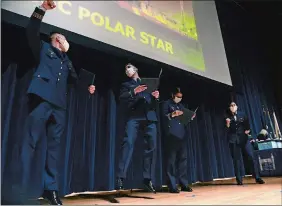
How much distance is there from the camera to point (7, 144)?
185 cm

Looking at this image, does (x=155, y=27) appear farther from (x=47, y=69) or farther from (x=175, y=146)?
(x=47, y=69)

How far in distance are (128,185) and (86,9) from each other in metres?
1.73

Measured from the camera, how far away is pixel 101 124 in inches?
99.4

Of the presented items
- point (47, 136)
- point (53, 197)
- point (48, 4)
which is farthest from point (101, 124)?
point (48, 4)

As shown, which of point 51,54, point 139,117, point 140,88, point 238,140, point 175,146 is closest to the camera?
point 51,54

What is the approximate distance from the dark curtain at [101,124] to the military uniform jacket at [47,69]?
0.20m

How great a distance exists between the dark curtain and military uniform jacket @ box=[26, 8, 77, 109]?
0.66ft

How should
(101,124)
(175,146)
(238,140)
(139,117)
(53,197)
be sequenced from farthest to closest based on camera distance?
(238,140) < (101,124) < (175,146) < (139,117) < (53,197)

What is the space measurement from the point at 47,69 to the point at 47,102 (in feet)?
0.74

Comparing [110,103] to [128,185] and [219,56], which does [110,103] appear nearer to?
[128,185]

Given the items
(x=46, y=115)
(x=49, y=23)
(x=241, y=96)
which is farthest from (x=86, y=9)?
(x=241, y=96)

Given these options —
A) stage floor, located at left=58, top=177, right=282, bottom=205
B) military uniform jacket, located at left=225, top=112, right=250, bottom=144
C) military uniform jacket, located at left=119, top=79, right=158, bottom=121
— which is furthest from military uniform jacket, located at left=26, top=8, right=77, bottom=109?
military uniform jacket, located at left=225, top=112, right=250, bottom=144

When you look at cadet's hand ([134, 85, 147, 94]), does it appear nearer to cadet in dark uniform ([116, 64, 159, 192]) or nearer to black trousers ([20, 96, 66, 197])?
cadet in dark uniform ([116, 64, 159, 192])

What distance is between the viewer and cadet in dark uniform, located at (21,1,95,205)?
143 centimetres
